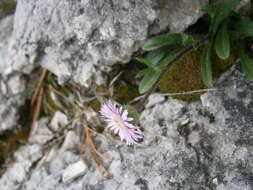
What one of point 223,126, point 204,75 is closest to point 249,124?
point 223,126

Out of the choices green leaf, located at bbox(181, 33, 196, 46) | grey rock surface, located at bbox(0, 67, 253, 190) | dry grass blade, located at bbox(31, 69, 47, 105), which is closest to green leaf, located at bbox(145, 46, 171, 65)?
green leaf, located at bbox(181, 33, 196, 46)

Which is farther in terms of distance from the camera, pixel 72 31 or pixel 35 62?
pixel 35 62

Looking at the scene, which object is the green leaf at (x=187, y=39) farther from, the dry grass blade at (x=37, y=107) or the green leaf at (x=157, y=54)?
the dry grass blade at (x=37, y=107)

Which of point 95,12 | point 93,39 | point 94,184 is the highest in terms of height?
point 95,12

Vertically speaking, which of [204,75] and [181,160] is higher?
[204,75]

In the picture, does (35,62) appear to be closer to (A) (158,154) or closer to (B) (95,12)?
(B) (95,12)

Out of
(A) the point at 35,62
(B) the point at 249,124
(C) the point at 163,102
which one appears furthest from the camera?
(A) the point at 35,62
